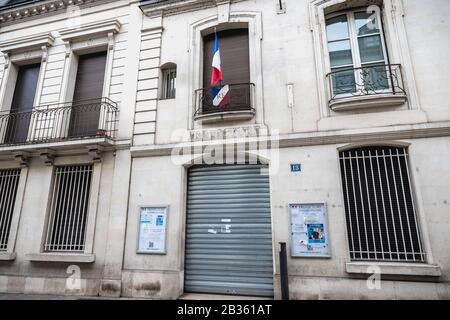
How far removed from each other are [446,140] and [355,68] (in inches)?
90.3

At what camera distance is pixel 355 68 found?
6.09m

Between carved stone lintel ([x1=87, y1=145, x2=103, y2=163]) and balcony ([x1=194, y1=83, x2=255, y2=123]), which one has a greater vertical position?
balcony ([x1=194, y1=83, x2=255, y2=123])

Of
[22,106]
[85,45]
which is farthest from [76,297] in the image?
[85,45]

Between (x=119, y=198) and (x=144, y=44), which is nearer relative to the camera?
(x=119, y=198)

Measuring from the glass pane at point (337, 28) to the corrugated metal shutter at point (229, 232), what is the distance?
3.71 m

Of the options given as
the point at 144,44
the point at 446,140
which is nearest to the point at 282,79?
the point at 446,140

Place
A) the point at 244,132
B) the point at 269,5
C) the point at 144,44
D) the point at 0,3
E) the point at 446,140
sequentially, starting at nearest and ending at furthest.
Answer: the point at 446,140 → the point at 244,132 → the point at 269,5 → the point at 144,44 → the point at 0,3

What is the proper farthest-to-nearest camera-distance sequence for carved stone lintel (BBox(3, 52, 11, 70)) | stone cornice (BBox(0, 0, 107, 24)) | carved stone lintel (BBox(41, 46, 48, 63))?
carved stone lintel (BBox(3, 52, 11, 70)) < stone cornice (BBox(0, 0, 107, 24)) < carved stone lintel (BBox(41, 46, 48, 63))

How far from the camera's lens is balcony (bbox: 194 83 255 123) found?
6617 millimetres

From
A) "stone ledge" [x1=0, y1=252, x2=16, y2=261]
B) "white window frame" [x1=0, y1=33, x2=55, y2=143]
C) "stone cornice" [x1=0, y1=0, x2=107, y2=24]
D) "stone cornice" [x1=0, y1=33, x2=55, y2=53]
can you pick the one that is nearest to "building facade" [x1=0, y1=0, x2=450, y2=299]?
"stone ledge" [x1=0, y1=252, x2=16, y2=261]

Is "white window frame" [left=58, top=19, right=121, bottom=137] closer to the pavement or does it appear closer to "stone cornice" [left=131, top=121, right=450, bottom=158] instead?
"stone cornice" [left=131, top=121, right=450, bottom=158]

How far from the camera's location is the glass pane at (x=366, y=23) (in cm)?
664

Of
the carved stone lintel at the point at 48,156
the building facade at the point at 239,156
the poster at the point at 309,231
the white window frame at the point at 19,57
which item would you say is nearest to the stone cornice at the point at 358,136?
the building facade at the point at 239,156
